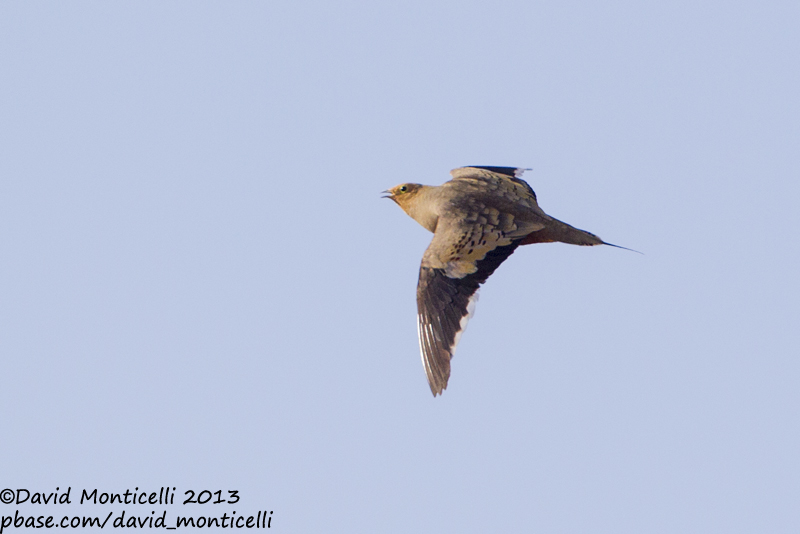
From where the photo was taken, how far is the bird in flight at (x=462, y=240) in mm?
14414

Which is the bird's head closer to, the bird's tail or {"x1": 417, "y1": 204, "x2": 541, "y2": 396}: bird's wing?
{"x1": 417, "y1": 204, "x2": 541, "y2": 396}: bird's wing

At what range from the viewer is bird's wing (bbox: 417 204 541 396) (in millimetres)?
14336

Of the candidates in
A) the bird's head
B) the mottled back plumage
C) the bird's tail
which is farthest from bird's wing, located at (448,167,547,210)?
the bird's head

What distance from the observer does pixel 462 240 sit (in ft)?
49.6

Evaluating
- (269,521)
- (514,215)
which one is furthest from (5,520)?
(514,215)

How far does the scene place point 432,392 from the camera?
14000mm

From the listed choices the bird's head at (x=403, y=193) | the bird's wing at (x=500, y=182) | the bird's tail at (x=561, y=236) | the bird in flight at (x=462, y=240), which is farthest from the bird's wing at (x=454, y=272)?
the bird's head at (x=403, y=193)

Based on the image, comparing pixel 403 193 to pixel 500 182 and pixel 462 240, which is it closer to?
pixel 500 182

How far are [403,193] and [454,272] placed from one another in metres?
3.52

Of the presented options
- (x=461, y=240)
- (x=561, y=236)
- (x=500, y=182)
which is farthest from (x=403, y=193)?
(x=561, y=236)

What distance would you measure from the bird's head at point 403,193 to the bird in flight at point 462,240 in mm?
123

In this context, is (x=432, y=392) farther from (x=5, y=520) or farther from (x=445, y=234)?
(x=5, y=520)

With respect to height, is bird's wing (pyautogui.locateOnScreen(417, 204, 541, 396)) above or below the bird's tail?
below

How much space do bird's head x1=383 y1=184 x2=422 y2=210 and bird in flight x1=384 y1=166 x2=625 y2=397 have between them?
0.12 metres
